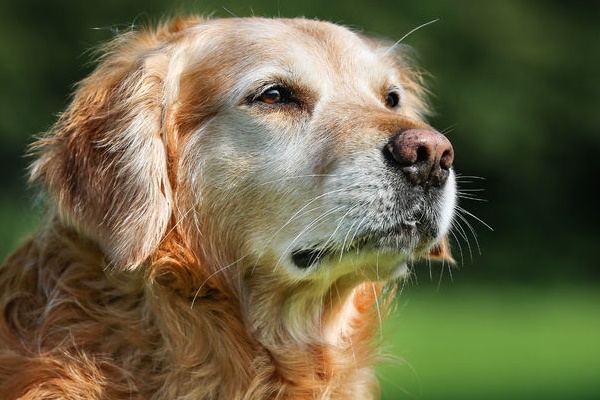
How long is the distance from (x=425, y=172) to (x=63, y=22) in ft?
62.0

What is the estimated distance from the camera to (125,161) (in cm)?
426

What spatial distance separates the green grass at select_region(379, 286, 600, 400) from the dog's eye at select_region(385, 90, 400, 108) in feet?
8.63

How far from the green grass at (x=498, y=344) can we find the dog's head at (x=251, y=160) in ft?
10.2

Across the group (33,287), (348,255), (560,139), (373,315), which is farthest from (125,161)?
(560,139)

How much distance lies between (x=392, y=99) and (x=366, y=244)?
1.13m

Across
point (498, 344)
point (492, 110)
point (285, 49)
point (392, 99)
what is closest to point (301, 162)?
point (285, 49)

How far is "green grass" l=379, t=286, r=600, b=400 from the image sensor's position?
34.5ft

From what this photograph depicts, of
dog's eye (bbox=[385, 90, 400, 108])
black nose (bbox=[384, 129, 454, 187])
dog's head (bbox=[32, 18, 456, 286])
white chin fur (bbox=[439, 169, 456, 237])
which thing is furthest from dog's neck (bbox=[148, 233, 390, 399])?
dog's eye (bbox=[385, 90, 400, 108])

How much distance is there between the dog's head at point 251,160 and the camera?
414cm

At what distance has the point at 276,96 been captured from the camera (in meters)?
4.50

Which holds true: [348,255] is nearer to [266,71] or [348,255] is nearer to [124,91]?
[266,71]

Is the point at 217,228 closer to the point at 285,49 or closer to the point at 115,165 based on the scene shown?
the point at 115,165

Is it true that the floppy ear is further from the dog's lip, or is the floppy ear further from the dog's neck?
the dog's lip

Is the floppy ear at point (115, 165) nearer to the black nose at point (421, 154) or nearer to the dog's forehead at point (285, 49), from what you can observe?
the dog's forehead at point (285, 49)
